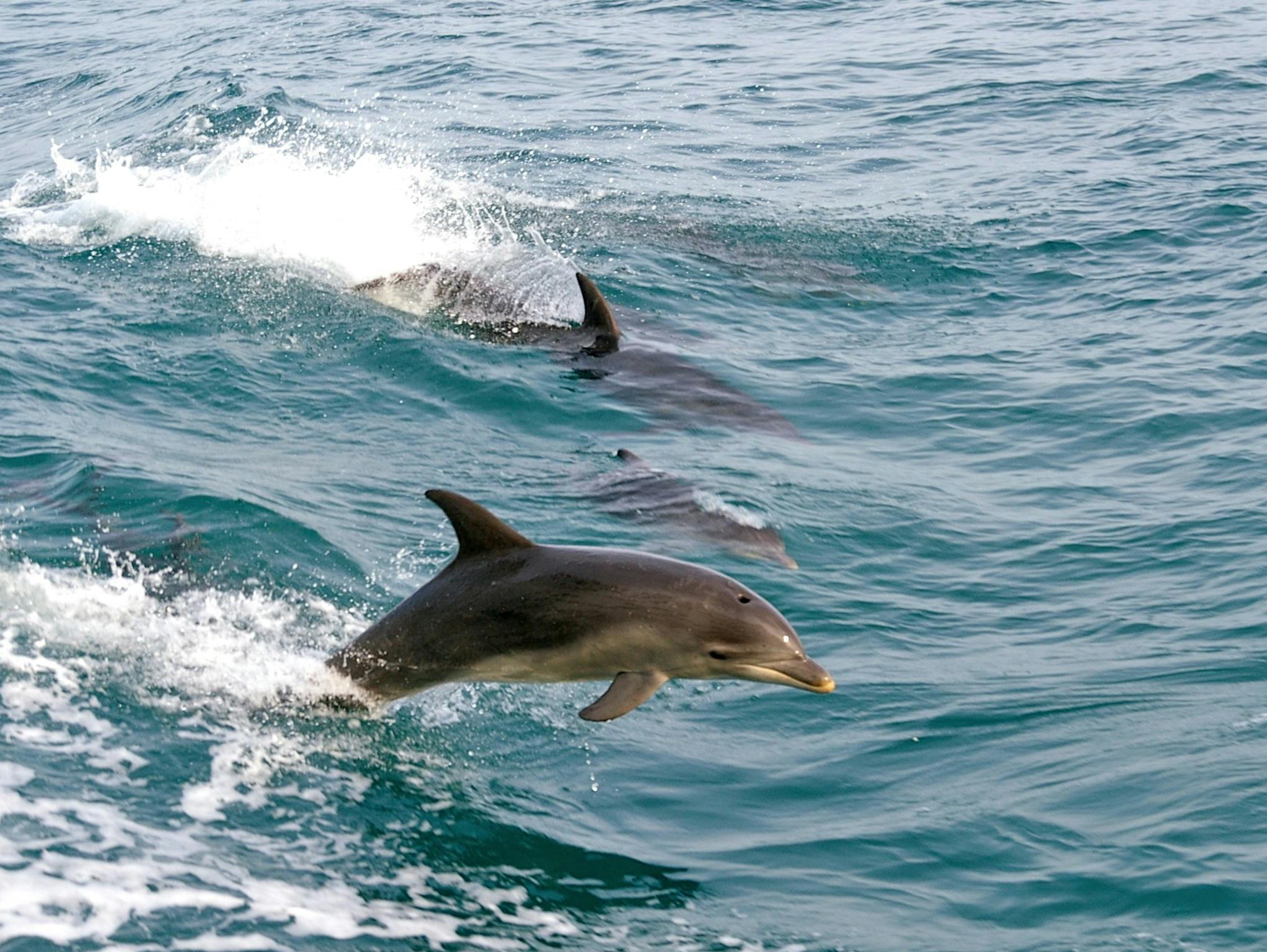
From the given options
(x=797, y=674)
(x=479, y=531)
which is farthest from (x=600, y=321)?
(x=797, y=674)

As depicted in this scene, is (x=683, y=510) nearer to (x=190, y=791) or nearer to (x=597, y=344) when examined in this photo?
(x=597, y=344)

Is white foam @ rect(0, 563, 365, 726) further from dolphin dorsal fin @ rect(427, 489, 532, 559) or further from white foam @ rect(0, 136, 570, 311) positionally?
white foam @ rect(0, 136, 570, 311)

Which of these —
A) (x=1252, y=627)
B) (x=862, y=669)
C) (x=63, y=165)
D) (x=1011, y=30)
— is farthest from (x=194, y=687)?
(x=1011, y=30)

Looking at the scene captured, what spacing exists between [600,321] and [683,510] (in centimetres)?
451

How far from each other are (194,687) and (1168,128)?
20540mm

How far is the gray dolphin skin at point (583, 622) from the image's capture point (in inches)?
320

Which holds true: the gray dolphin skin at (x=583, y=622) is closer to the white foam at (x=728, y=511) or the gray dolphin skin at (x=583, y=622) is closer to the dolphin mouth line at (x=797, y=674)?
the dolphin mouth line at (x=797, y=674)

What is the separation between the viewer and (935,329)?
1794 centimetres

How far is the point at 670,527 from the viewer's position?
1243 cm

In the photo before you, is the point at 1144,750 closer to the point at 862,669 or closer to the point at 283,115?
the point at 862,669

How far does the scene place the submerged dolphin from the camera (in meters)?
15.3

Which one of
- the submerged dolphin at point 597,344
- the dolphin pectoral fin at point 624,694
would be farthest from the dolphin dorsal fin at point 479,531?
the submerged dolphin at point 597,344

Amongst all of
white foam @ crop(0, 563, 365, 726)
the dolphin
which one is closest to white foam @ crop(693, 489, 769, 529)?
the dolphin

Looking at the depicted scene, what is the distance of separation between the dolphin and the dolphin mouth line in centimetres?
392
